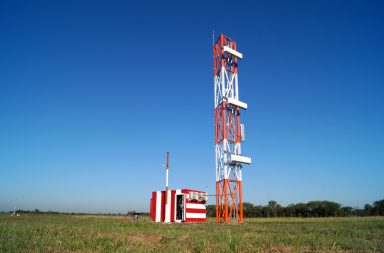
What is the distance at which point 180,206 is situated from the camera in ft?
121

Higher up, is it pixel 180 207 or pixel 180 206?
pixel 180 206

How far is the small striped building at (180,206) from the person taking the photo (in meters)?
→ 36.0

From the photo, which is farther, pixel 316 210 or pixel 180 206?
pixel 316 210

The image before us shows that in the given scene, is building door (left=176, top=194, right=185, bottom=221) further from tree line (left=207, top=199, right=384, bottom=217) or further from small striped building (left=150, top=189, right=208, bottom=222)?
tree line (left=207, top=199, right=384, bottom=217)

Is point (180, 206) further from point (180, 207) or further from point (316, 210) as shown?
Result: point (316, 210)

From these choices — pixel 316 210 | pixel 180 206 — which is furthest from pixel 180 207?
pixel 316 210

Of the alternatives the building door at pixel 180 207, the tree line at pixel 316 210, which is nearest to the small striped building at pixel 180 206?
the building door at pixel 180 207

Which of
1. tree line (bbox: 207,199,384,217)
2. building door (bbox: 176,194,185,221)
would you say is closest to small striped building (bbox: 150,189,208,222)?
building door (bbox: 176,194,185,221)

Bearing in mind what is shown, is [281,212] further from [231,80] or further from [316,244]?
[316,244]

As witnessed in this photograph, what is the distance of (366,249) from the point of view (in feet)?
31.5

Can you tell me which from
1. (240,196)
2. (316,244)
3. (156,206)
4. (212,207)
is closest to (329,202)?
(212,207)

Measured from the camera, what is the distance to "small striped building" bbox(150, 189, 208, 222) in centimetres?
3600

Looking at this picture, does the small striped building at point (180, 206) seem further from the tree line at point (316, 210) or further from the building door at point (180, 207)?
the tree line at point (316, 210)

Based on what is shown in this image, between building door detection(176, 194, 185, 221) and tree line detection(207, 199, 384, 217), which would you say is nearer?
building door detection(176, 194, 185, 221)
